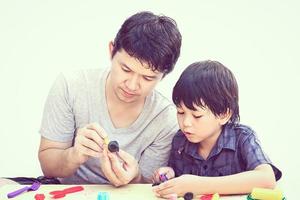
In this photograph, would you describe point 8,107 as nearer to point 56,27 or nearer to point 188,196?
point 56,27

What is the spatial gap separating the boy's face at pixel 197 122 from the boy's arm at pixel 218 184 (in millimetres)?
156

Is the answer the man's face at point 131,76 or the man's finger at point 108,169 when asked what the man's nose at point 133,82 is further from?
the man's finger at point 108,169

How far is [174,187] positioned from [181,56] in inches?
32.7

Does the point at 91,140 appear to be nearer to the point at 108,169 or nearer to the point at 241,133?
the point at 108,169

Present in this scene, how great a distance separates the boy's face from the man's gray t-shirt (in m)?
0.09

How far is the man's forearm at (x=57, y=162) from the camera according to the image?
102cm

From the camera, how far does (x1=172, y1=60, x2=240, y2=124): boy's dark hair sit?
1042 mm

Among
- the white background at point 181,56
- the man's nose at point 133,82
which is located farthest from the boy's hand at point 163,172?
the white background at point 181,56

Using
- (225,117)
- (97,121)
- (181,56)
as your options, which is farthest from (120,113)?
(181,56)

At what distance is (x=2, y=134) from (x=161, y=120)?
2.69 ft

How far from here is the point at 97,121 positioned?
1.11 metres

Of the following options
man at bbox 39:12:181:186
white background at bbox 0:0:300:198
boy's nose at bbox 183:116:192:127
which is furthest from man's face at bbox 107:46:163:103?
white background at bbox 0:0:300:198

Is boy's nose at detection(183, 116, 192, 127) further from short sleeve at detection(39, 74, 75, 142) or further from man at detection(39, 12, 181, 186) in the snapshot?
short sleeve at detection(39, 74, 75, 142)

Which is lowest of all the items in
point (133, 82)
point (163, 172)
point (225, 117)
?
point (163, 172)
